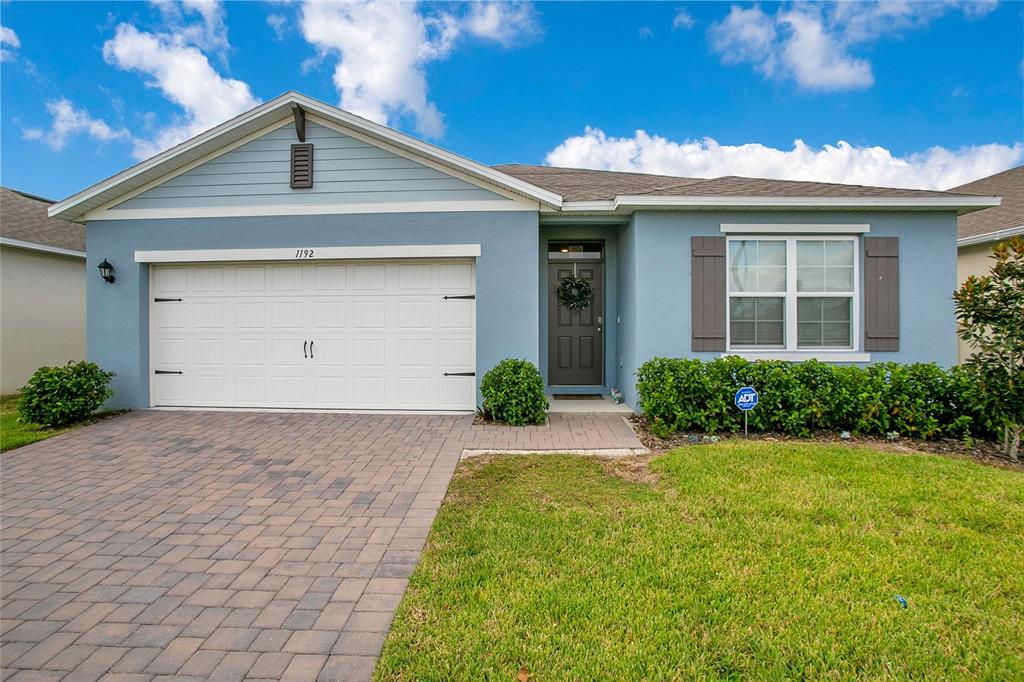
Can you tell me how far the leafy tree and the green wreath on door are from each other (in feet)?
15.3

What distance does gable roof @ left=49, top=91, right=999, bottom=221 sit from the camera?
6258 millimetres

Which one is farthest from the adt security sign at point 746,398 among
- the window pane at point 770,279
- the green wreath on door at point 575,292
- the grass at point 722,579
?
the green wreath on door at point 575,292

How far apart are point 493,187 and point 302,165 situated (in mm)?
2806

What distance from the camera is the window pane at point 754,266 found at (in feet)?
21.7

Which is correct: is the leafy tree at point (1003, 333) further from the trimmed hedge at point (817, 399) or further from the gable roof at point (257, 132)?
the gable roof at point (257, 132)

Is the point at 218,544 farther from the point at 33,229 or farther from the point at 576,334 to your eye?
the point at 33,229

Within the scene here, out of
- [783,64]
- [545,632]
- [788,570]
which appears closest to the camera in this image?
[545,632]

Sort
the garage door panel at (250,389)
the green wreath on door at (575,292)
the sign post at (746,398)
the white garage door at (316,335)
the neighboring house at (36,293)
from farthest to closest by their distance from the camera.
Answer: the neighboring house at (36,293) < the green wreath on door at (575,292) < the garage door panel at (250,389) < the white garage door at (316,335) < the sign post at (746,398)

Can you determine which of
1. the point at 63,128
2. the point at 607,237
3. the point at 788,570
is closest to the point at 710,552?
the point at 788,570

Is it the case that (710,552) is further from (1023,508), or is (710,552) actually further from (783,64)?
(783,64)

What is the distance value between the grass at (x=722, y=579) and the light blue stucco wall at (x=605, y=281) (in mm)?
3902

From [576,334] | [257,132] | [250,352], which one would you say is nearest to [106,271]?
[250,352]

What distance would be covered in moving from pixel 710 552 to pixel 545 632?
1.29 metres

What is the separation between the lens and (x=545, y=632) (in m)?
2.09
